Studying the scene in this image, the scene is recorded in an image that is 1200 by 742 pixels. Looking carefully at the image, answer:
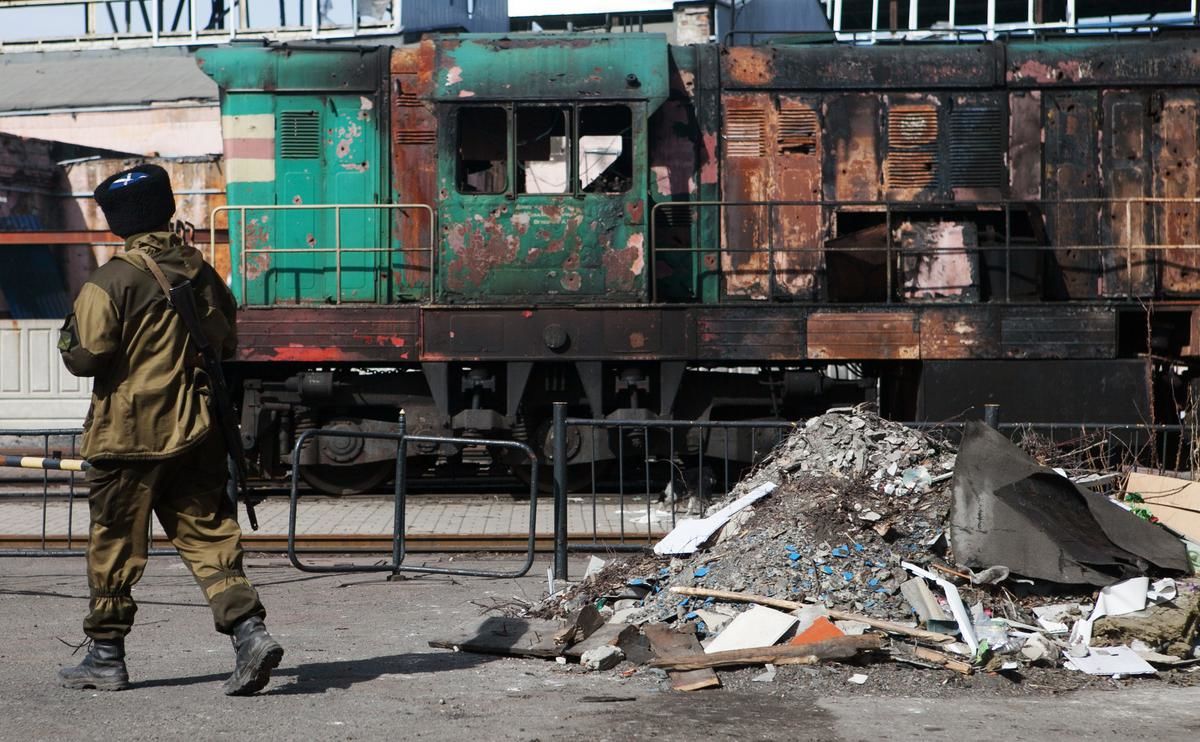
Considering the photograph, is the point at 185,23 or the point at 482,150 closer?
the point at 482,150

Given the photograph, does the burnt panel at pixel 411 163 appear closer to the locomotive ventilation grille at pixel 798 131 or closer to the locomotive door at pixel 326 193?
the locomotive door at pixel 326 193

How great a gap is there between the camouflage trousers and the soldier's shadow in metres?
0.36

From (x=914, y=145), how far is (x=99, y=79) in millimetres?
24858

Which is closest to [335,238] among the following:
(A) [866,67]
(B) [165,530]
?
(A) [866,67]

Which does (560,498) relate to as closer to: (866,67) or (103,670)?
(103,670)

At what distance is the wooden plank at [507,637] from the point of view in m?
5.59

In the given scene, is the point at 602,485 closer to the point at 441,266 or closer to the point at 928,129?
the point at 441,266

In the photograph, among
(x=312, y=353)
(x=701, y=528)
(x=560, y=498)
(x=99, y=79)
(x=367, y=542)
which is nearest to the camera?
(x=701, y=528)

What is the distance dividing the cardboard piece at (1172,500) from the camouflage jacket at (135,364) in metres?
5.02

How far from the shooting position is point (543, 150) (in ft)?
36.8

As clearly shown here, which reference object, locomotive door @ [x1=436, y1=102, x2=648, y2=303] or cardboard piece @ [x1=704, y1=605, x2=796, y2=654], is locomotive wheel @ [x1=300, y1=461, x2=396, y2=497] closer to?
locomotive door @ [x1=436, y1=102, x2=648, y2=303]

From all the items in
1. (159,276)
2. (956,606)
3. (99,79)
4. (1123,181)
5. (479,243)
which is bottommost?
(956,606)

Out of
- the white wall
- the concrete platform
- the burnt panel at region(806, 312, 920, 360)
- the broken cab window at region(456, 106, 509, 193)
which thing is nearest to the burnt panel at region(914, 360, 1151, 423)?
the burnt panel at region(806, 312, 920, 360)

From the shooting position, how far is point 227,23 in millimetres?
28828
